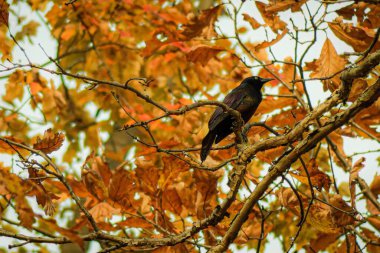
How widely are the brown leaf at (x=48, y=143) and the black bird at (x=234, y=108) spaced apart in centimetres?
122

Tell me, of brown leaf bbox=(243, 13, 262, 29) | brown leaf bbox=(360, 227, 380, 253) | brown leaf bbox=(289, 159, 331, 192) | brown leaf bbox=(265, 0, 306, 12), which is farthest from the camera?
brown leaf bbox=(243, 13, 262, 29)

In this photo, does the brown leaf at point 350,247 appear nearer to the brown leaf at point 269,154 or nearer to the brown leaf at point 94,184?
the brown leaf at point 269,154

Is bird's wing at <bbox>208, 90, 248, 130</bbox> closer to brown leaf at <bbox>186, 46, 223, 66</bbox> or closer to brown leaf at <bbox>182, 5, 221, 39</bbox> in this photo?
brown leaf at <bbox>186, 46, 223, 66</bbox>

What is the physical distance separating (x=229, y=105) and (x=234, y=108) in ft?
0.26

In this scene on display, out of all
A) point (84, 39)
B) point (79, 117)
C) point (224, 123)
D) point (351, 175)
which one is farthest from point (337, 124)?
point (79, 117)

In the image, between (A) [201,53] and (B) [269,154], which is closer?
(B) [269,154]

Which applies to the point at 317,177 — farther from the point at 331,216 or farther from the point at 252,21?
the point at 252,21

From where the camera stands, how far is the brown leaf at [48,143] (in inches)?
85.1

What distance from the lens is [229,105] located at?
3.73 meters

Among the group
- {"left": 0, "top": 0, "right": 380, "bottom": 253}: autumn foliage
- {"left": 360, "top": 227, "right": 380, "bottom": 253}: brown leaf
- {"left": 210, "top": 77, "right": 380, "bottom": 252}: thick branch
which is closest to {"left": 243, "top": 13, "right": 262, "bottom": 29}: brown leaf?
{"left": 0, "top": 0, "right": 380, "bottom": 253}: autumn foliage

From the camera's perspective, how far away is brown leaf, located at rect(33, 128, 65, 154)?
2.16 m

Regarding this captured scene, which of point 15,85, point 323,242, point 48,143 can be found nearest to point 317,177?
point 323,242

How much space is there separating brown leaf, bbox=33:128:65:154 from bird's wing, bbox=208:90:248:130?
1317 mm

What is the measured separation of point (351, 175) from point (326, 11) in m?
0.92
